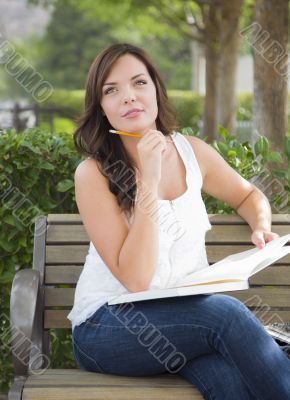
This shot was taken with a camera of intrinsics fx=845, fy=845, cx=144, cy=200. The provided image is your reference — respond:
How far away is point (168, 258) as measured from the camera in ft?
9.92

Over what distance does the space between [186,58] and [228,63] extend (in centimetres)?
3304

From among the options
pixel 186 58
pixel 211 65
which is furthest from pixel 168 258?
pixel 186 58

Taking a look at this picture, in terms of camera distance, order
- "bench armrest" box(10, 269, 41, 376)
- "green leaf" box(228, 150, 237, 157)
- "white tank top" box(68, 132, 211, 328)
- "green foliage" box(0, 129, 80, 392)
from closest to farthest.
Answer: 1. "bench armrest" box(10, 269, 41, 376)
2. "white tank top" box(68, 132, 211, 328)
3. "green leaf" box(228, 150, 237, 157)
4. "green foliage" box(0, 129, 80, 392)

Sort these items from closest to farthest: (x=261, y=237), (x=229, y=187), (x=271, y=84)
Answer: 1. (x=261, y=237)
2. (x=229, y=187)
3. (x=271, y=84)

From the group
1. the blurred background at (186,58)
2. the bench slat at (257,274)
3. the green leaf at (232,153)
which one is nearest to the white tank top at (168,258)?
the bench slat at (257,274)

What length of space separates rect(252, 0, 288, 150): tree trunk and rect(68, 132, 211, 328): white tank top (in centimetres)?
309

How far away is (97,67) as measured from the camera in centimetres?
315

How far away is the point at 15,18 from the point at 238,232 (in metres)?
74.3

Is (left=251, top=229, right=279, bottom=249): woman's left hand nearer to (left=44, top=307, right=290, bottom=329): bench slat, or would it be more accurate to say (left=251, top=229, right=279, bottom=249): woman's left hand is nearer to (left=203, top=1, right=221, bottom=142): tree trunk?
(left=44, top=307, right=290, bottom=329): bench slat

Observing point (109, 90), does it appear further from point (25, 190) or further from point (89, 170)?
point (25, 190)

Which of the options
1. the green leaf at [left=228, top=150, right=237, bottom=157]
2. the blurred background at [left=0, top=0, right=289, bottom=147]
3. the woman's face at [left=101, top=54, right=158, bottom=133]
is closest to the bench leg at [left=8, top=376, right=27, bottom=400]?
the woman's face at [left=101, top=54, right=158, bottom=133]

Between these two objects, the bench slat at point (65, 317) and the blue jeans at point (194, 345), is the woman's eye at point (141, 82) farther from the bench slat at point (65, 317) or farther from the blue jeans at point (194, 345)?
the bench slat at point (65, 317)

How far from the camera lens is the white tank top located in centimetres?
298

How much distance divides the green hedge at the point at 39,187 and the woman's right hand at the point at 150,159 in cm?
88
